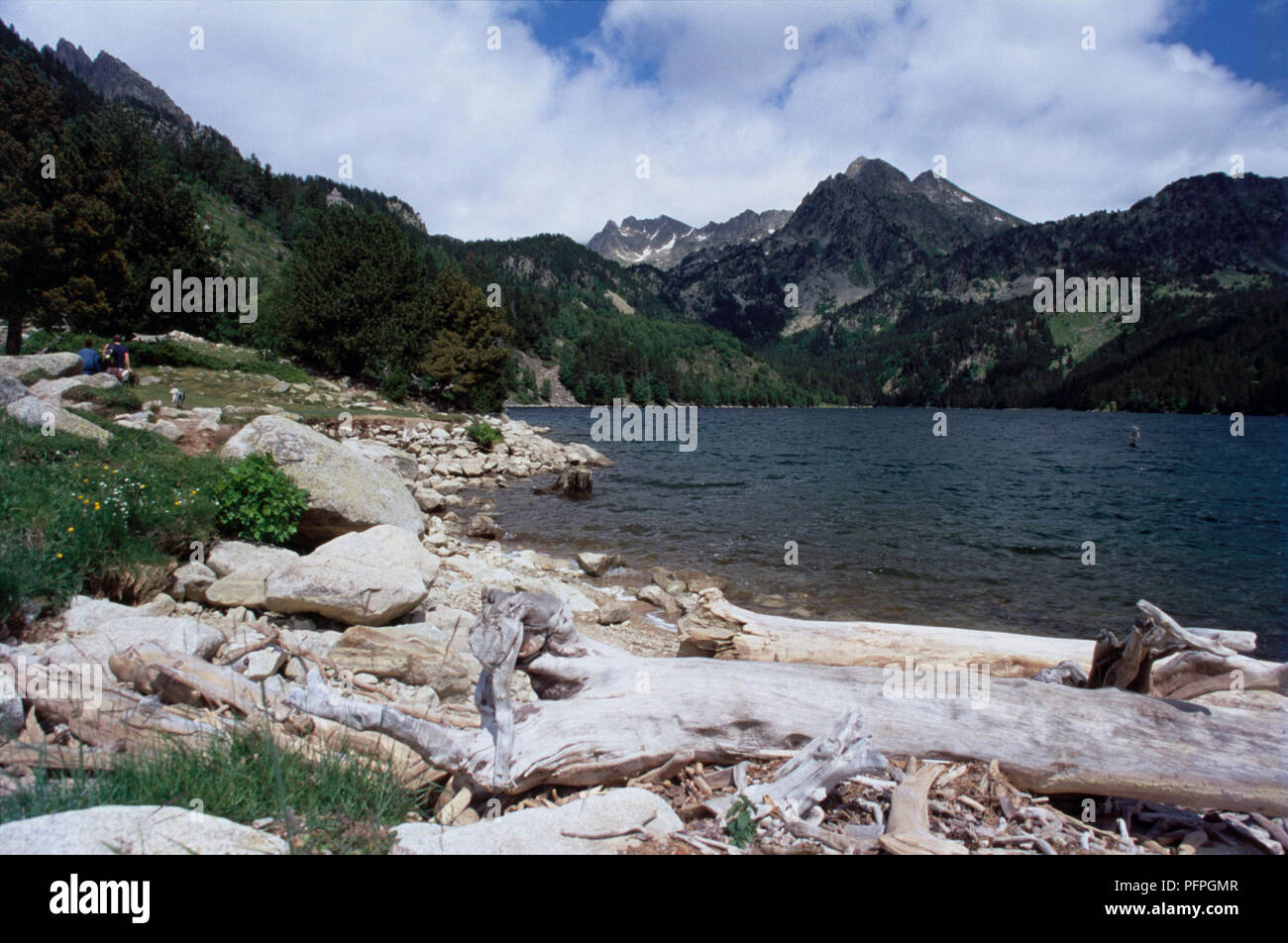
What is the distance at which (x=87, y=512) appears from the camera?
702 centimetres

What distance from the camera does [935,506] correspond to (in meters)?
25.2

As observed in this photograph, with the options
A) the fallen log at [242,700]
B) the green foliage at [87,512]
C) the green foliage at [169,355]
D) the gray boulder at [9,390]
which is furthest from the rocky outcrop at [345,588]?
the green foliage at [169,355]

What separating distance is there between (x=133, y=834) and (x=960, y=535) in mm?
21333

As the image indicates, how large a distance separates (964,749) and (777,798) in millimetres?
1721

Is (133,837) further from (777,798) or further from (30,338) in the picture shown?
(30,338)

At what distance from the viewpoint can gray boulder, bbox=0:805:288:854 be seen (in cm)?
257

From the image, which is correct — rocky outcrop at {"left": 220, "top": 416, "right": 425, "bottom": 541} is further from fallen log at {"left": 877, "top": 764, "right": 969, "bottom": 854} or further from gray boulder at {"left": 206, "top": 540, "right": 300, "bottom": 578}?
fallen log at {"left": 877, "top": 764, "right": 969, "bottom": 854}

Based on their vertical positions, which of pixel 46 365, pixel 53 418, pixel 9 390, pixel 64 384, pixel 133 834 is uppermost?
pixel 46 365

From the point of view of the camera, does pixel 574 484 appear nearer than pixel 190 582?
No

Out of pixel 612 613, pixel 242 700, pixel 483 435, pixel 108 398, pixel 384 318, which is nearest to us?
pixel 242 700

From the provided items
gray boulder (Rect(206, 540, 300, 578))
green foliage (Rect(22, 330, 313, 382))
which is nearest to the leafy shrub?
green foliage (Rect(22, 330, 313, 382))

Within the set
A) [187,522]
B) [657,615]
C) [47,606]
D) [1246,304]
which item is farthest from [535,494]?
[1246,304]

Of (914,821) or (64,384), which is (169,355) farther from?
(914,821)

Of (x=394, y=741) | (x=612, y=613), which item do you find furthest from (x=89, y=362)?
(x=394, y=741)
